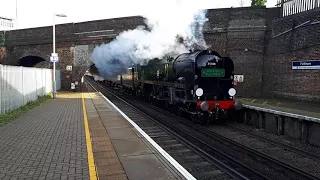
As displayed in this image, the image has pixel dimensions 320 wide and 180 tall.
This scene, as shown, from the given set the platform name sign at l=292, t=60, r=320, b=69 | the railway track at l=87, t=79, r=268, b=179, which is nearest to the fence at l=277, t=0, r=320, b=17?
the platform name sign at l=292, t=60, r=320, b=69

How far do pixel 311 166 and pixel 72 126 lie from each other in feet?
23.0

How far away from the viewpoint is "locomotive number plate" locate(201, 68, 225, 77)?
11438mm

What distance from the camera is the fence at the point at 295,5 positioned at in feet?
56.8

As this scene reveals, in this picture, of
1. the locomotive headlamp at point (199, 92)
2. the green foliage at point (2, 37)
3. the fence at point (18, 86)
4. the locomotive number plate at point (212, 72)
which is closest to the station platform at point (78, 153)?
the fence at point (18, 86)

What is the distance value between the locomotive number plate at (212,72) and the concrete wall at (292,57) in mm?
7298

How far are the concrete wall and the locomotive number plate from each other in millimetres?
7298

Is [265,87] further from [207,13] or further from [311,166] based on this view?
[311,166]

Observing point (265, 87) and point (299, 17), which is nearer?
point (299, 17)

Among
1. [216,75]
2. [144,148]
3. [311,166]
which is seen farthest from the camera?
[216,75]

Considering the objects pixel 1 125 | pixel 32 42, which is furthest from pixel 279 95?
pixel 32 42

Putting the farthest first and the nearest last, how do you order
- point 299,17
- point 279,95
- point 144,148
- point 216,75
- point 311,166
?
point 279,95 < point 299,17 < point 216,75 < point 144,148 < point 311,166

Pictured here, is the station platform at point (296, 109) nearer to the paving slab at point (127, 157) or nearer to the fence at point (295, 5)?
the paving slab at point (127, 157)

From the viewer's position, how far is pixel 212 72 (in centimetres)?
1155

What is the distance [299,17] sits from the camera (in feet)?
58.0
